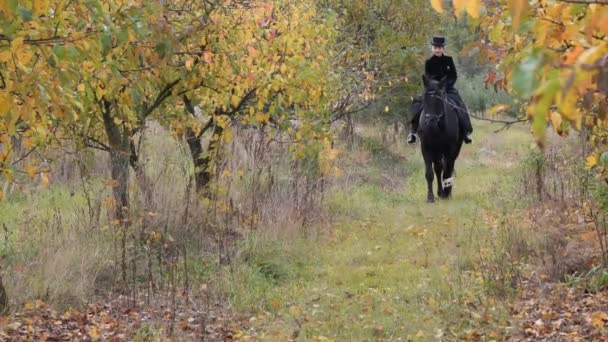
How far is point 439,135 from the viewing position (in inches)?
547

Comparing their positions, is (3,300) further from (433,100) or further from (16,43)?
(433,100)

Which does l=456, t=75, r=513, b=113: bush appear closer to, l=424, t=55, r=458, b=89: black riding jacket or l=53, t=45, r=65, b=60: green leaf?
l=424, t=55, r=458, b=89: black riding jacket

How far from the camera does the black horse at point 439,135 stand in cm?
1344

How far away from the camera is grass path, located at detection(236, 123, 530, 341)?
6289 millimetres

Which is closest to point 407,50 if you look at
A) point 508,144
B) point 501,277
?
point 508,144

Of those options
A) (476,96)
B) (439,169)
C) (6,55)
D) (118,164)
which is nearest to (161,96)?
(118,164)

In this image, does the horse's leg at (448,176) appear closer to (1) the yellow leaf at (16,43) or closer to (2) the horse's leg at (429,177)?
(2) the horse's leg at (429,177)

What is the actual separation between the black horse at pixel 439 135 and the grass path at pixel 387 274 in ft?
1.33

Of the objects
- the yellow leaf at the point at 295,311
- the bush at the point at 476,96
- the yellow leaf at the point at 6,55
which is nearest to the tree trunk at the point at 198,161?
the yellow leaf at the point at 295,311

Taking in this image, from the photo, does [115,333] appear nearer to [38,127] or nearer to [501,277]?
[38,127]

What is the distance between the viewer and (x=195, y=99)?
923cm

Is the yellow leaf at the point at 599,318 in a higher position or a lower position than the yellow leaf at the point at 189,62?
lower

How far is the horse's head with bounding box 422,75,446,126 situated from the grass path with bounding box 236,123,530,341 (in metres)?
1.49

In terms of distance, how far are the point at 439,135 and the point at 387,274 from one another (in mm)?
5962
